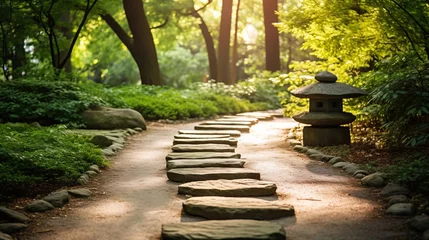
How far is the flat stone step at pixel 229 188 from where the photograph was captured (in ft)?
20.1

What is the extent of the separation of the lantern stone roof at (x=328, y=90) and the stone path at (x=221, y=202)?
2012mm

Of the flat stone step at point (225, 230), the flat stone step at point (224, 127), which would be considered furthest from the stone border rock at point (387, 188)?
the flat stone step at point (224, 127)

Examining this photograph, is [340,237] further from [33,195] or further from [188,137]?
[188,137]

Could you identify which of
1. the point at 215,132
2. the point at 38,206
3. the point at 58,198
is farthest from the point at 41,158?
the point at 215,132

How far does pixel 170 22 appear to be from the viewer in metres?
28.2

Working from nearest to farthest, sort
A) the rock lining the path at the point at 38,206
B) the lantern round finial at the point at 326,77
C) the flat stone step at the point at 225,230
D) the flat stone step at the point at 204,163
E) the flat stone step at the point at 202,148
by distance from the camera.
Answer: the flat stone step at the point at 225,230 < the rock lining the path at the point at 38,206 < the flat stone step at the point at 204,163 < the flat stone step at the point at 202,148 < the lantern round finial at the point at 326,77

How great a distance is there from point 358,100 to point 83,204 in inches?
252

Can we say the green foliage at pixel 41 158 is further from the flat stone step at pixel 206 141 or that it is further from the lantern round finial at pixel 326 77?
the lantern round finial at pixel 326 77

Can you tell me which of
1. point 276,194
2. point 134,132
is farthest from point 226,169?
point 134,132

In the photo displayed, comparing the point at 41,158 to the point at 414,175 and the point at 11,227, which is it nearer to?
the point at 11,227

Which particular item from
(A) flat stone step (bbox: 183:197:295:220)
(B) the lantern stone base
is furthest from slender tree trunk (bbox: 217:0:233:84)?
(A) flat stone step (bbox: 183:197:295:220)

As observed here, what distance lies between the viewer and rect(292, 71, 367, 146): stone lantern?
382 inches

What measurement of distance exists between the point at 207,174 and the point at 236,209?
1.72 metres

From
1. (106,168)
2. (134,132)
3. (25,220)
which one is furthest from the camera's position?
(134,132)
